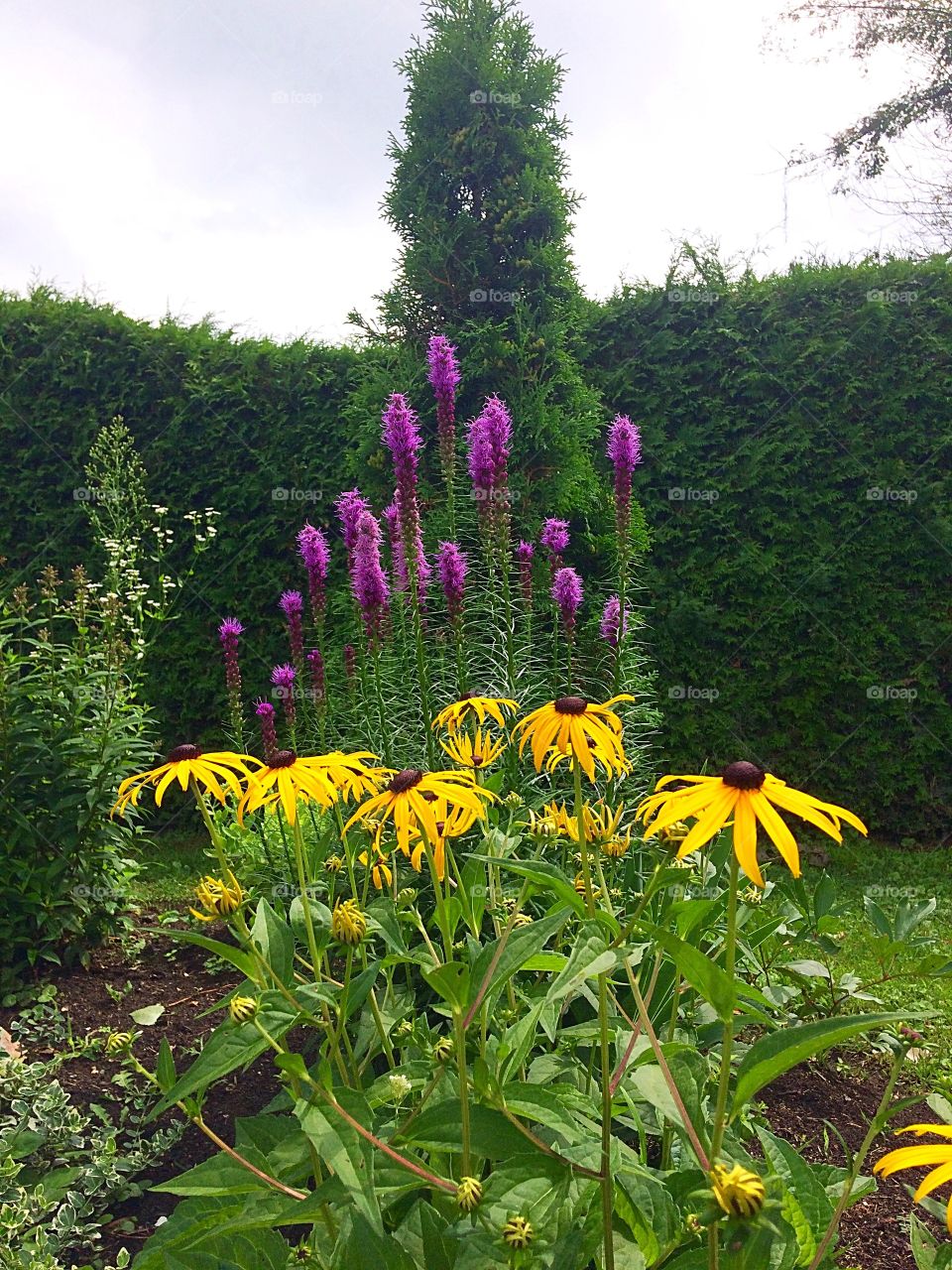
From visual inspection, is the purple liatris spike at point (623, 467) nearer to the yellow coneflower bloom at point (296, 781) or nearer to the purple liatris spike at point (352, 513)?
the purple liatris spike at point (352, 513)

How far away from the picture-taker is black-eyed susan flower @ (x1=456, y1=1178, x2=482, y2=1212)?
1.09 meters

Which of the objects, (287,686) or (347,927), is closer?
(347,927)

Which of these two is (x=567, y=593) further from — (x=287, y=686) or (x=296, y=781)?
(x=296, y=781)

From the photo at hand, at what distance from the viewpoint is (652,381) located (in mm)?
6340

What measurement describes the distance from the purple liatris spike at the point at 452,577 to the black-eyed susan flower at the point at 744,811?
2.25m

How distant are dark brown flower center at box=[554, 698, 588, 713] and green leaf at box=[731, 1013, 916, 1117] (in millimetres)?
531

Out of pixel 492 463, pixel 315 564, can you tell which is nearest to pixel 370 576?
pixel 315 564

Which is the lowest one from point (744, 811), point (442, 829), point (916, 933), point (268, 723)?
point (916, 933)

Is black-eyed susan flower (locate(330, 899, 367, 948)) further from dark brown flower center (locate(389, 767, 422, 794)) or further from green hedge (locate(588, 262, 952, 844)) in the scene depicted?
green hedge (locate(588, 262, 952, 844))

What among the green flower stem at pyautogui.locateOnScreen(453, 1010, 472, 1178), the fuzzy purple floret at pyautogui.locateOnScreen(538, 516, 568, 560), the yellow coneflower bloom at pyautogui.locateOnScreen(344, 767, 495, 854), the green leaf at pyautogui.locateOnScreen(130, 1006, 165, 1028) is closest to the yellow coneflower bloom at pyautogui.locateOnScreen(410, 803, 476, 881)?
the yellow coneflower bloom at pyautogui.locateOnScreen(344, 767, 495, 854)

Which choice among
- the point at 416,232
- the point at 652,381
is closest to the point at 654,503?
the point at 652,381

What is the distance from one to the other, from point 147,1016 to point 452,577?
6.13ft

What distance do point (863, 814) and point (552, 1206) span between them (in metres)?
5.75

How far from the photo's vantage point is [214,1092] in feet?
→ 8.30
